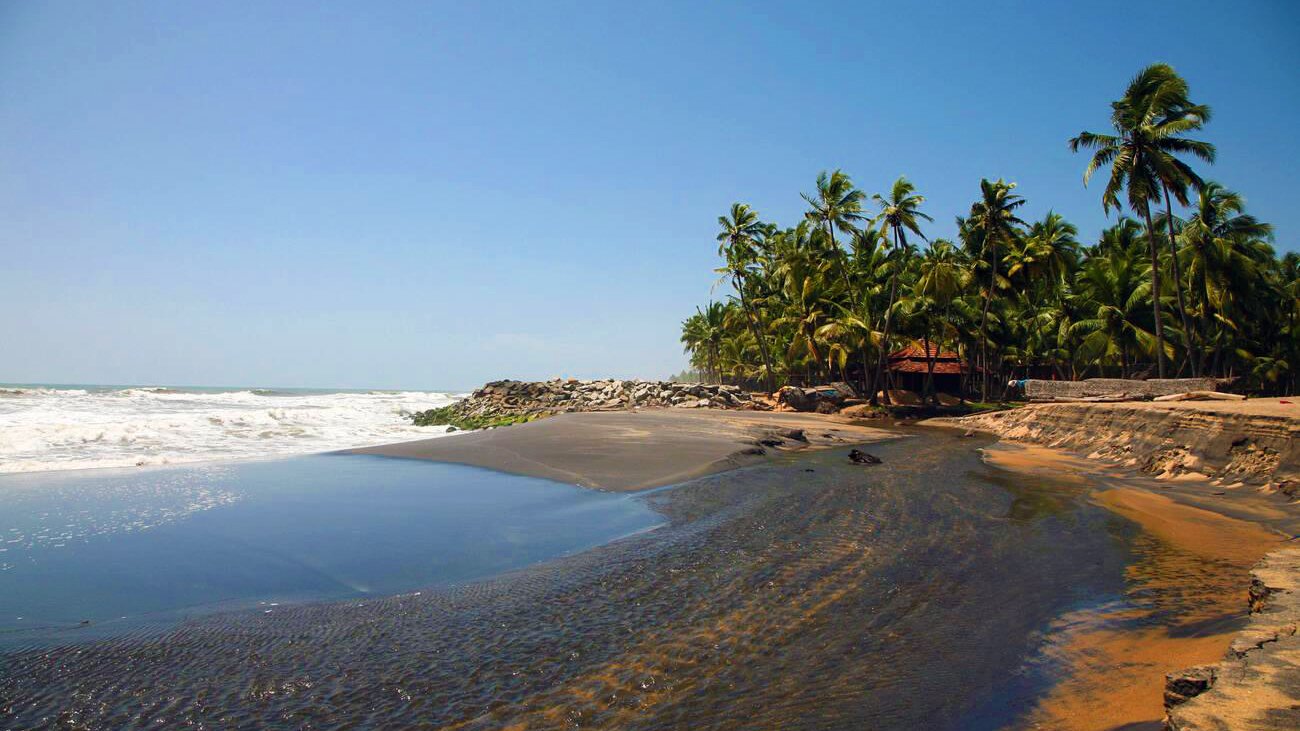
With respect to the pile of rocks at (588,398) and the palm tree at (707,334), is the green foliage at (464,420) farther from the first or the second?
the palm tree at (707,334)

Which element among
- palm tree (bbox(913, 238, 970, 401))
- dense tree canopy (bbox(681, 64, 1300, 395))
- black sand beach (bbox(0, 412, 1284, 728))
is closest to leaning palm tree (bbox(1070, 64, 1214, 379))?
dense tree canopy (bbox(681, 64, 1300, 395))

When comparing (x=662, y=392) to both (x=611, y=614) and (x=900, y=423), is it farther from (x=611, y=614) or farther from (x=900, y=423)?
(x=611, y=614)

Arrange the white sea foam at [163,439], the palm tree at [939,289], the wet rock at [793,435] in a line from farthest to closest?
the palm tree at [939,289]
the wet rock at [793,435]
the white sea foam at [163,439]

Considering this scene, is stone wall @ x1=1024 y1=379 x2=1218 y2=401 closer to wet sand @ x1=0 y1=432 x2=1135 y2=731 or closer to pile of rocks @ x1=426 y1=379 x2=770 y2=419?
pile of rocks @ x1=426 y1=379 x2=770 y2=419

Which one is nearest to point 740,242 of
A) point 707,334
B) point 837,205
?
point 837,205

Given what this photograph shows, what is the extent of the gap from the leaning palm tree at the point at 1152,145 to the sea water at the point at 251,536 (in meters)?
27.6

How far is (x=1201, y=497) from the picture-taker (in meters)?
9.59

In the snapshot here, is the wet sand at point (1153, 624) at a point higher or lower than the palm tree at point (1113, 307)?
lower

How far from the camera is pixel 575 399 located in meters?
36.3

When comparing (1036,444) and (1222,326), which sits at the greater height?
(1222,326)

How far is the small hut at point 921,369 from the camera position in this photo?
128ft

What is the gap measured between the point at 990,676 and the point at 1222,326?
43.2 m

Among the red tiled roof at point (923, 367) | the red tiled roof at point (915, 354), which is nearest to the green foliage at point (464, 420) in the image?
the red tiled roof at point (923, 367)

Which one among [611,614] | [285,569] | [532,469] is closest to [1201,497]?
[611,614]
